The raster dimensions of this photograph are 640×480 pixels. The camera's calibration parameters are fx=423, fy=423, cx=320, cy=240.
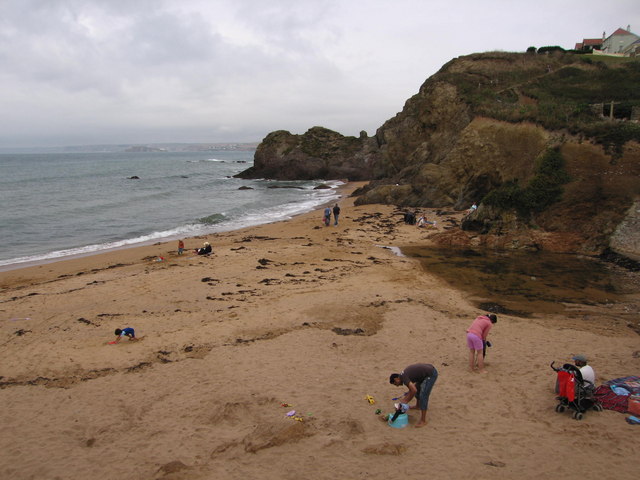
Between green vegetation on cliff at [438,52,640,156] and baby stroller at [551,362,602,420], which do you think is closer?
baby stroller at [551,362,602,420]

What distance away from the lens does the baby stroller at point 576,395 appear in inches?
286

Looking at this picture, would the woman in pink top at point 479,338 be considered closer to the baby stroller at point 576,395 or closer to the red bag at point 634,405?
the baby stroller at point 576,395

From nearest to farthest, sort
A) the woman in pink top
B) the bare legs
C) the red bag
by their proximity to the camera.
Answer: the red bag < the woman in pink top < the bare legs

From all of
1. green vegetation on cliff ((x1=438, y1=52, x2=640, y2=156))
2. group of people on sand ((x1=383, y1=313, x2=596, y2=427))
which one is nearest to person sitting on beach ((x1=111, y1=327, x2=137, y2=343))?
group of people on sand ((x1=383, y1=313, x2=596, y2=427))

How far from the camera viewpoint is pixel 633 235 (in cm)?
1811

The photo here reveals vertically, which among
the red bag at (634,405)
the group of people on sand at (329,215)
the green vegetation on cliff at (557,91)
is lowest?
the red bag at (634,405)

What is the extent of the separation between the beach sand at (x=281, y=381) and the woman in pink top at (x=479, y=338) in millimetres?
254

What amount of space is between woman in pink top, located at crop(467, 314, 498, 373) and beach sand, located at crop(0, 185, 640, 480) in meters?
0.25

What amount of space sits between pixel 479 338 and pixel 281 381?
4238 millimetres

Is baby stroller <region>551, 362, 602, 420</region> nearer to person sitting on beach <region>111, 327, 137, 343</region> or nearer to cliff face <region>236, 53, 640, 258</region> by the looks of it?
person sitting on beach <region>111, 327, 137, 343</region>

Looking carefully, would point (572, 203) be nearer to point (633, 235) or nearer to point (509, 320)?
point (633, 235)

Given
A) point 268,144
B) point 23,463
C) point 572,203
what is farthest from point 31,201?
point 572,203

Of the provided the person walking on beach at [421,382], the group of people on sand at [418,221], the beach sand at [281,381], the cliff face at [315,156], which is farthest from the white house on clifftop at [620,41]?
the person walking on beach at [421,382]

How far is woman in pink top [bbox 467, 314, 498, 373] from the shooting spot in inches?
349
